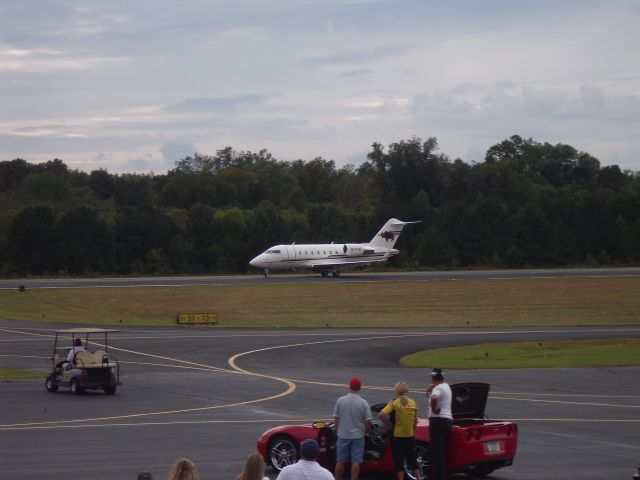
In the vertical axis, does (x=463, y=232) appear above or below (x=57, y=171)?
below

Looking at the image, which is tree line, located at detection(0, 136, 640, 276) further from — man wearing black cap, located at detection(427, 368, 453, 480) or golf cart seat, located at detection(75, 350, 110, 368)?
man wearing black cap, located at detection(427, 368, 453, 480)

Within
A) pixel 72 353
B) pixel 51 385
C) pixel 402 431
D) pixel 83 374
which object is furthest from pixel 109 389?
pixel 402 431

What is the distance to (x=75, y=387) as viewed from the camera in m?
28.4

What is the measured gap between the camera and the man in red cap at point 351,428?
15047 millimetres

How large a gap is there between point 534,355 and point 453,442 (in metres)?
25.2

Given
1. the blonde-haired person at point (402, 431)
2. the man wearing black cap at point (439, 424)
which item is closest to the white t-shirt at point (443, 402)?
the man wearing black cap at point (439, 424)

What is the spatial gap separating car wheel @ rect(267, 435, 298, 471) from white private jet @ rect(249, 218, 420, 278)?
69.5m

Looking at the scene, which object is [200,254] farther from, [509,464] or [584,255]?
[509,464]

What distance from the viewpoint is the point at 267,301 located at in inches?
2643

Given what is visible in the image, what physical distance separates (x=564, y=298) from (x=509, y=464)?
54.6m

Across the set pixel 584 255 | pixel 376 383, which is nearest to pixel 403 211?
pixel 584 255

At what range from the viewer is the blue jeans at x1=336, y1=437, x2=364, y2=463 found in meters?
15.1

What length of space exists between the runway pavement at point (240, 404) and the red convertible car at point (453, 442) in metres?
0.62

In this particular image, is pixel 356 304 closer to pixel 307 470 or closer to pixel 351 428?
pixel 351 428
